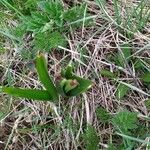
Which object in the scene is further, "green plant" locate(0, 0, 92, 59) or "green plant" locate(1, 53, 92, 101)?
"green plant" locate(0, 0, 92, 59)

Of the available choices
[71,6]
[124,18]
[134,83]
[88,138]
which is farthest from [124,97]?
[71,6]

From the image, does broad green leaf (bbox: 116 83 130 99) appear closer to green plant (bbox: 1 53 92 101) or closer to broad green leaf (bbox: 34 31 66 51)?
green plant (bbox: 1 53 92 101)

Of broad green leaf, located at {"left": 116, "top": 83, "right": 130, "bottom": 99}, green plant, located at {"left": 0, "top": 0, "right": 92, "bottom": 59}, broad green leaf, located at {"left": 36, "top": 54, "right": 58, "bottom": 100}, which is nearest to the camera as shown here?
broad green leaf, located at {"left": 36, "top": 54, "right": 58, "bottom": 100}

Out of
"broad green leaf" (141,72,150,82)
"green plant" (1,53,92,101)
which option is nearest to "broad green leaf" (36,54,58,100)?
"green plant" (1,53,92,101)

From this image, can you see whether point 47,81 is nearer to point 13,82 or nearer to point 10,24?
point 13,82

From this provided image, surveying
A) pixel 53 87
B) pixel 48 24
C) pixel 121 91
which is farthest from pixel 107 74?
pixel 48 24
